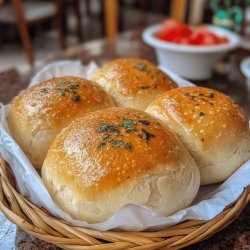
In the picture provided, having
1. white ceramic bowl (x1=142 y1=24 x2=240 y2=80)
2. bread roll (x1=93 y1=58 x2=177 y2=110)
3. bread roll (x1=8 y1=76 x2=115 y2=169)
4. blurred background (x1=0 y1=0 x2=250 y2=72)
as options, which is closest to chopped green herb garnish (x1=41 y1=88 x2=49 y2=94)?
bread roll (x1=8 y1=76 x2=115 y2=169)

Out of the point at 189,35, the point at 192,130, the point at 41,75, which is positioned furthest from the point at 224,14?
the point at 192,130

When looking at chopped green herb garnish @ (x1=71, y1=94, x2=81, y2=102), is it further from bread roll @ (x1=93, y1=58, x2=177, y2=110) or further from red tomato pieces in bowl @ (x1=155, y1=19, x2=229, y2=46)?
red tomato pieces in bowl @ (x1=155, y1=19, x2=229, y2=46)

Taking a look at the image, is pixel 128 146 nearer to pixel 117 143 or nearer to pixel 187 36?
pixel 117 143

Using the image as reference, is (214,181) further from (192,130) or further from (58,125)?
(58,125)

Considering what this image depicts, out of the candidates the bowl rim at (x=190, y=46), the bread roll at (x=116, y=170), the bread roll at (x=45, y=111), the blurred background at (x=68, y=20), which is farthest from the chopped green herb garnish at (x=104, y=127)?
the blurred background at (x=68, y=20)

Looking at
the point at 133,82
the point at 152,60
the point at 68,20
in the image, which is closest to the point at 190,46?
the point at 152,60
